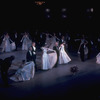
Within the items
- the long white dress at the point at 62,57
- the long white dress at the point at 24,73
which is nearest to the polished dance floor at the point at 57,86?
the long white dress at the point at 24,73

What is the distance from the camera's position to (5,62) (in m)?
8.00

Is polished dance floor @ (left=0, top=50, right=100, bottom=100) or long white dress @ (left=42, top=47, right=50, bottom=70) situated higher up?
long white dress @ (left=42, top=47, right=50, bottom=70)

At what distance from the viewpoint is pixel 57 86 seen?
27.3 feet

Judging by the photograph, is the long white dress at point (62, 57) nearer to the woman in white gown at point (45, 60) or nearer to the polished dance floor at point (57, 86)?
the polished dance floor at point (57, 86)

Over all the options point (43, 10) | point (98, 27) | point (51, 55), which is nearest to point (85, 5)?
point (98, 27)

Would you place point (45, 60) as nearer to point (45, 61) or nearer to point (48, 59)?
point (45, 61)

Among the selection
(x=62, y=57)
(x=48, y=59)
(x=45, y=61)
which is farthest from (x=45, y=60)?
(x=62, y=57)

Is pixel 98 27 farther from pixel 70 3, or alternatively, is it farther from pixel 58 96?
pixel 58 96

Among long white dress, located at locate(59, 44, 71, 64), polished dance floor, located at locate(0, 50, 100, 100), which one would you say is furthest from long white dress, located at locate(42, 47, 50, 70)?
long white dress, located at locate(59, 44, 71, 64)

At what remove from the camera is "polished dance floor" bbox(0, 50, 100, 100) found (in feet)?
24.0

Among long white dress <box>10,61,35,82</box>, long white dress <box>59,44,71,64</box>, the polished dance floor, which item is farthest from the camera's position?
long white dress <box>59,44,71,64</box>

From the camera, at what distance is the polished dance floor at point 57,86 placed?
7.32 m

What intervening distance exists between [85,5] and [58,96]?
24233mm

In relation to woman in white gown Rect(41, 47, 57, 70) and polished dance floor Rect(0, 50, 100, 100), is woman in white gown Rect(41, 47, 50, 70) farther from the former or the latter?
polished dance floor Rect(0, 50, 100, 100)
